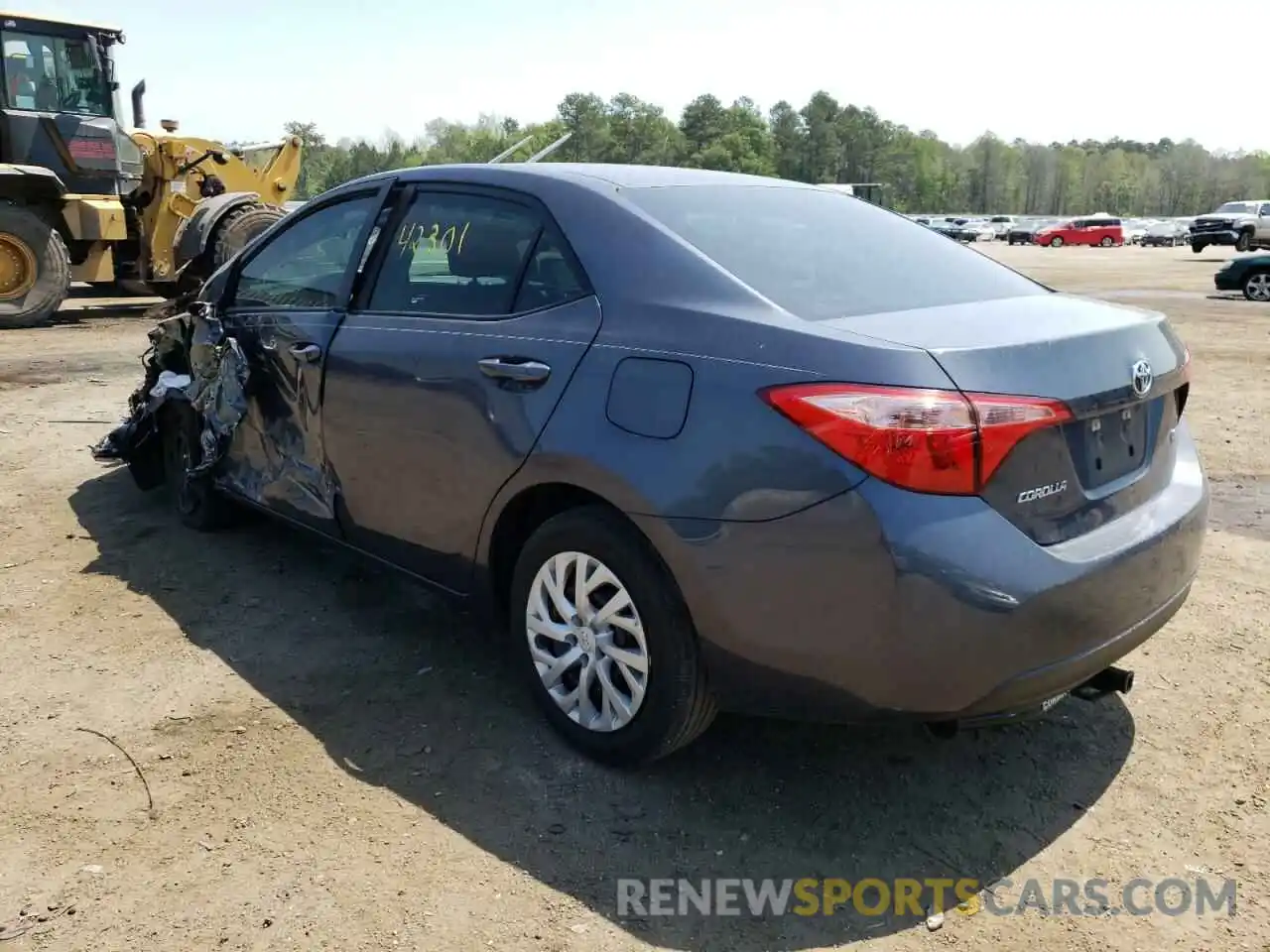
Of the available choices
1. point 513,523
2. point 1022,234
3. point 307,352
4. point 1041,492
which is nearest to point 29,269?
point 307,352

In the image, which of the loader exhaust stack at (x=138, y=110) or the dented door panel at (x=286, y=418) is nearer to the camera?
the dented door panel at (x=286, y=418)

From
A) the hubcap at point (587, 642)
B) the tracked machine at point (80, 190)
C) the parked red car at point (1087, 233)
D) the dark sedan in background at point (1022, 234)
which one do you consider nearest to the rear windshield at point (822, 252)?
the hubcap at point (587, 642)

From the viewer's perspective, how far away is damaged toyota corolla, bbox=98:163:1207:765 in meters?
2.34

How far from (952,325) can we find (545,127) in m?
92.4

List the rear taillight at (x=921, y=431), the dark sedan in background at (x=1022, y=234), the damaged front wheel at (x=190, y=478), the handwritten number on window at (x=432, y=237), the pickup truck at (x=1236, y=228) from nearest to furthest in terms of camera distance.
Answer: the rear taillight at (x=921, y=431) → the handwritten number on window at (x=432, y=237) → the damaged front wheel at (x=190, y=478) → the pickup truck at (x=1236, y=228) → the dark sedan in background at (x=1022, y=234)

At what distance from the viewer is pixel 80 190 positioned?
13.2 metres

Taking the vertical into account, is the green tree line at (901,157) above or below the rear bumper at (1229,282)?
above

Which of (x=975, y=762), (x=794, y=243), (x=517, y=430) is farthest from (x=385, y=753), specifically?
(x=794, y=243)

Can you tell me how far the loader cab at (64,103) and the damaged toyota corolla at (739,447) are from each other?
36.4 ft

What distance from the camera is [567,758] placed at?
10.1ft

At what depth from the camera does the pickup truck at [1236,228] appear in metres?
32.6

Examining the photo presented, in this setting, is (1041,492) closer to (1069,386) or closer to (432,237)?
(1069,386)

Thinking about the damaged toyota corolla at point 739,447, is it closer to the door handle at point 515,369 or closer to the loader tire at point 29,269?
the door handle at point 515,369

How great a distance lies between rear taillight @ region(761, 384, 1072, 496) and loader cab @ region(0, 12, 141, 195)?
1335 centimetres
